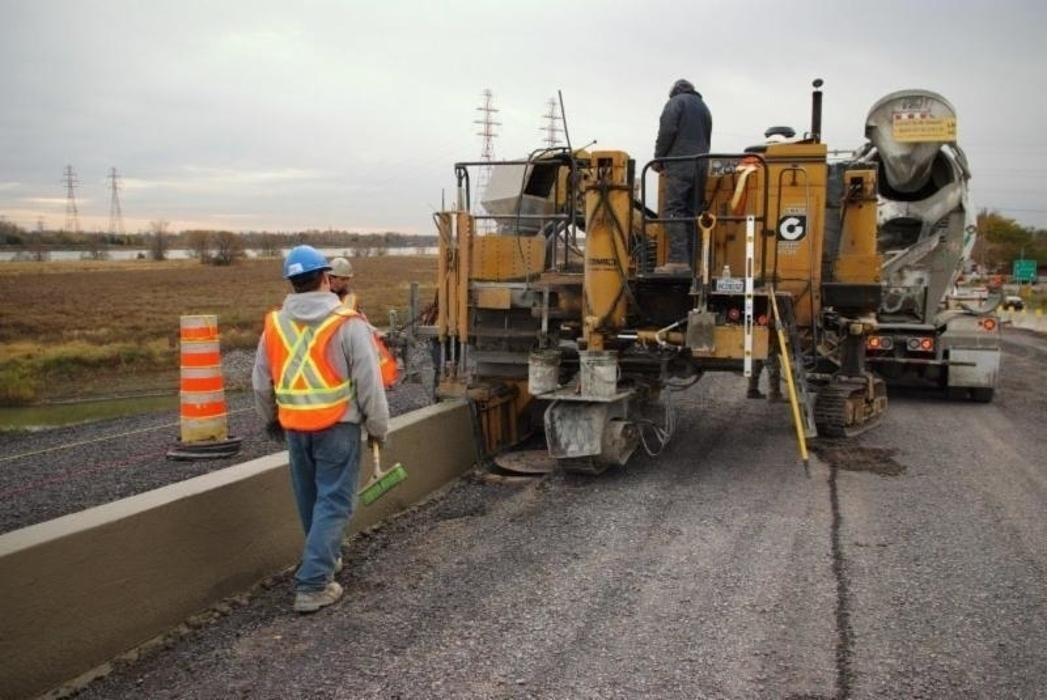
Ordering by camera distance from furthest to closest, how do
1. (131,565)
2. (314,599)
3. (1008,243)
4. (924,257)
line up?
1. (1008,243)
2. (924,257)
3. (314,599)
4. (131,565)

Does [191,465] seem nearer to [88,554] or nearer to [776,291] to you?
[88,554]

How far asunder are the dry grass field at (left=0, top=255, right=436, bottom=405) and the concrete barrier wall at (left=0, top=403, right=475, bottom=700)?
11.2 meters

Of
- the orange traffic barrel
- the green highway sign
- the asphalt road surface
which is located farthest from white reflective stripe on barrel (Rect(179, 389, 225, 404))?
the green highway sign

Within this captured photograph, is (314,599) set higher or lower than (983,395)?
higher

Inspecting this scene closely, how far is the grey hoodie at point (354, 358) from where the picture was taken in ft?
15.7

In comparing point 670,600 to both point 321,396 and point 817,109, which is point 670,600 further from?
point 817,109

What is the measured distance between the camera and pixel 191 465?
8242 mm

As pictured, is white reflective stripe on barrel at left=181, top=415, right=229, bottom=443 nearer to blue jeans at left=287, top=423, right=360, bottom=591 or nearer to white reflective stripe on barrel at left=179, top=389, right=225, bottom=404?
white reflective stripe on barrel at left=179, top=389, right=225, bottom=404

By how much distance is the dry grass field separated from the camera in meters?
16.4

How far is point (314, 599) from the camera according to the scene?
4.72 metres

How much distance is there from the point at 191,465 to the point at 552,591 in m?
4.62

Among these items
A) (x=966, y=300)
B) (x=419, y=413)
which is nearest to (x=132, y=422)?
(x=419, y=413)

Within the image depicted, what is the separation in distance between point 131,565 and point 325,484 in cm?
105

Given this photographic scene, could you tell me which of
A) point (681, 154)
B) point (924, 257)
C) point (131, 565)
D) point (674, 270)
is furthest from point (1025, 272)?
point (131, 565)
